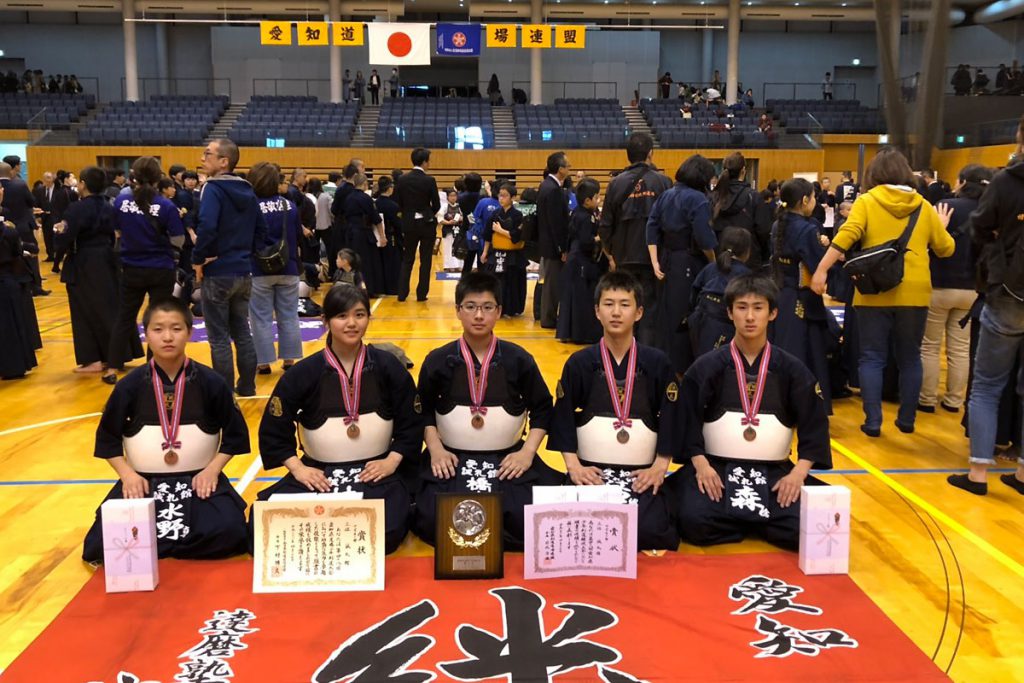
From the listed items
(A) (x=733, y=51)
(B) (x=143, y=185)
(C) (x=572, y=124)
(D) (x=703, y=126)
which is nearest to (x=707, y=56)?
(A) (x=733, y=51)

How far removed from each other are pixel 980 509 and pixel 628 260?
3.20 metres

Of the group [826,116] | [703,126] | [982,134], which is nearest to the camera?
[982,134]

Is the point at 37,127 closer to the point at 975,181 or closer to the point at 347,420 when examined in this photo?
the point at 347,420

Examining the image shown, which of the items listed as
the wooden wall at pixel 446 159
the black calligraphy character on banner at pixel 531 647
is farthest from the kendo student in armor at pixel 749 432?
the wooden wall at pixel 446 159

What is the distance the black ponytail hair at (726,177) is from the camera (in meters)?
5.93

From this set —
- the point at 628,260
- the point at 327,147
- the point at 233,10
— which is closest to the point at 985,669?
the point at 628,260

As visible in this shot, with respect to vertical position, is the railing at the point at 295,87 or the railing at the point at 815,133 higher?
the railing at the point at 295,87

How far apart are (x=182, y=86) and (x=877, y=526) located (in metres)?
28.1

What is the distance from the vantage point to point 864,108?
25484 millimetres

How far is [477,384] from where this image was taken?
3.78m

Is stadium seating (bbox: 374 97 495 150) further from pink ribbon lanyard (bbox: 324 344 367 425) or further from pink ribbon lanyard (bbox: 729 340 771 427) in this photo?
pink ribbon lanyard (bbox: 729 340 771 427)

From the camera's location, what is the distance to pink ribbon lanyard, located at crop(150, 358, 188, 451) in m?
3.57

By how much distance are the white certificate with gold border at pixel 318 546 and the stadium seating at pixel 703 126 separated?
21060 mm

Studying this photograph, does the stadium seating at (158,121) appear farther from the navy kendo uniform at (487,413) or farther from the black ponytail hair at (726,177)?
the navy kendo uniform at (487,413)
